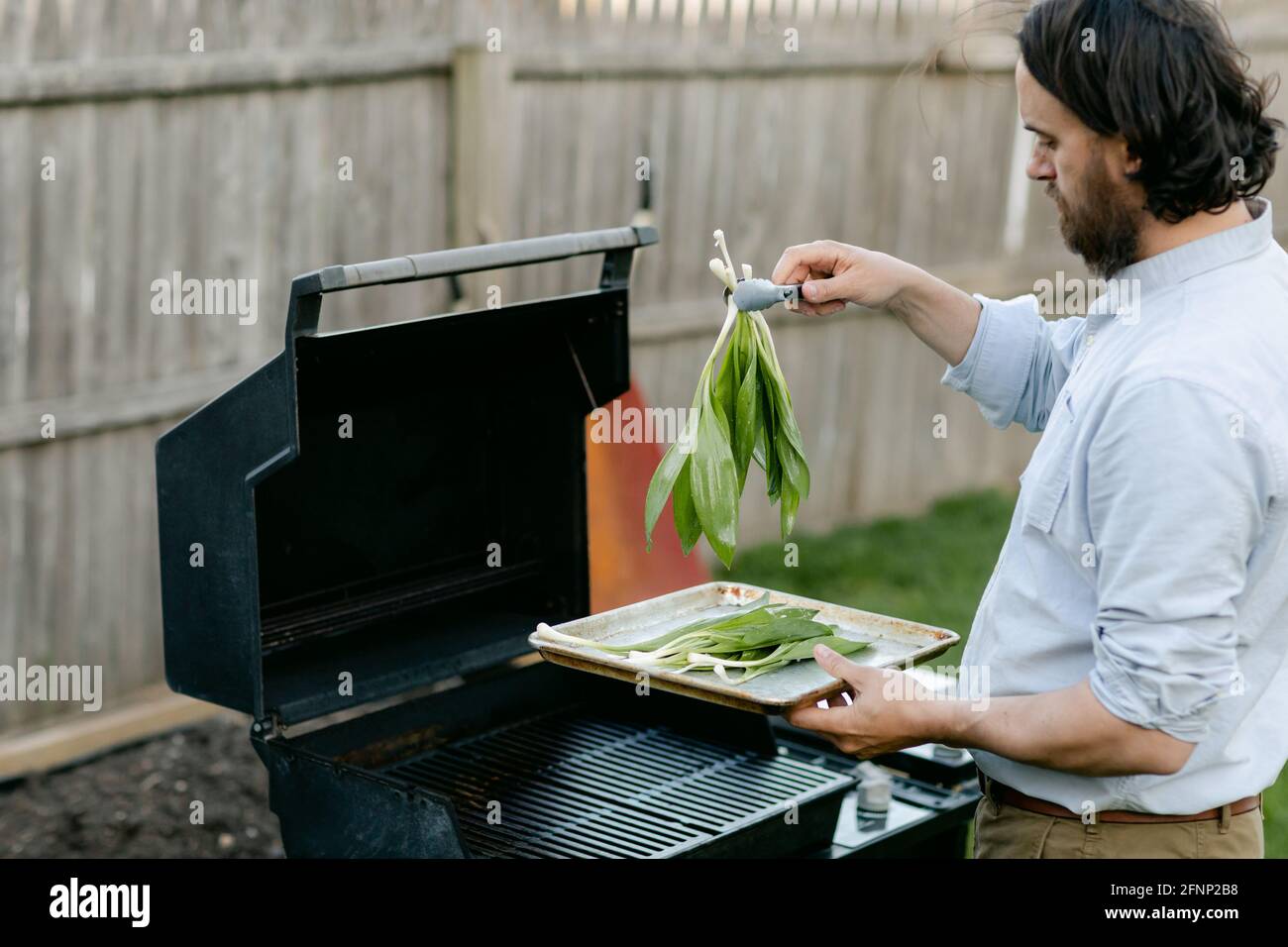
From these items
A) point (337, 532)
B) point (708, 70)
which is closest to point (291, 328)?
point (337, 532)

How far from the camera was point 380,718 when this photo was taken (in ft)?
10.4

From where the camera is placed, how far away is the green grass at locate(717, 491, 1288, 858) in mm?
6773

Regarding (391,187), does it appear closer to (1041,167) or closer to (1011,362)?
(1011,362)

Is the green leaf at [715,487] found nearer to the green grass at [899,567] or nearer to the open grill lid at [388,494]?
the open grill lid at [388,494]

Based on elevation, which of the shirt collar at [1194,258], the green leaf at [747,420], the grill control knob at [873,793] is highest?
the shirt collar at [1194,258]

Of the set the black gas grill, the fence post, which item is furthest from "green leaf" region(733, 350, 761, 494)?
the fence post

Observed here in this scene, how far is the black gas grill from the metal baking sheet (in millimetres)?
294

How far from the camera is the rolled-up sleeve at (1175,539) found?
209cm

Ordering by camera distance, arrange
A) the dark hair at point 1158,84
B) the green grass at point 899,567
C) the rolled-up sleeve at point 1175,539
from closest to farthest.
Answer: the rolled-up sleeve at point 1175,539
the dark hair at point 1158,84
the green grass at point 899,567

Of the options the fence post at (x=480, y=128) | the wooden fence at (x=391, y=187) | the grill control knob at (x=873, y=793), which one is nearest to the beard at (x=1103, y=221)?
the grill control knob at (x=873, y=793)

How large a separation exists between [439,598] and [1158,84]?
1.82 meters

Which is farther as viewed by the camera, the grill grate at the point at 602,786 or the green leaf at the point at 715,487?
the grill grate at the point at 602,786

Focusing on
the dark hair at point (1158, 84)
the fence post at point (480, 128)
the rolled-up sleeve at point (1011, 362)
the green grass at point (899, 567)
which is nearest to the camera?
the dark hair at point (1158, 84)

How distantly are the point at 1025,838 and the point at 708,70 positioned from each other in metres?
4.80
